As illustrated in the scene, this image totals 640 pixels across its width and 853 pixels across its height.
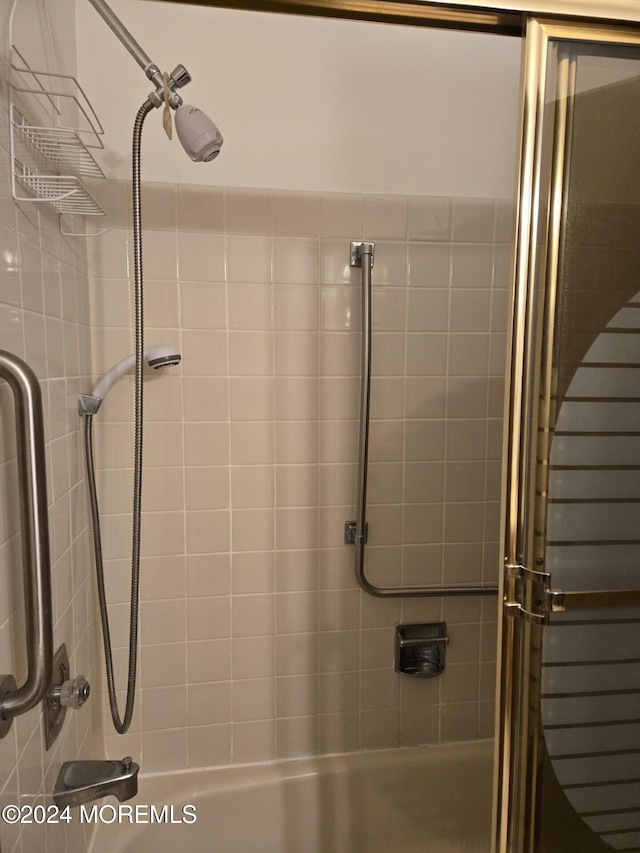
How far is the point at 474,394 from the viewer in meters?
1.56

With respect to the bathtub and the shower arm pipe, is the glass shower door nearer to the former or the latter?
the shower arm pipe

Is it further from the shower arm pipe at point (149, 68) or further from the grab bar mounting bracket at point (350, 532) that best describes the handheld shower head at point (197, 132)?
the grab bar mounting bracket at point (350, 532)

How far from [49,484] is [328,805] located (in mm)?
1152

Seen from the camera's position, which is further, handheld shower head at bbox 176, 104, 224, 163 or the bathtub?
the bathtub

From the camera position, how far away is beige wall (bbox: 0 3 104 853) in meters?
0.81

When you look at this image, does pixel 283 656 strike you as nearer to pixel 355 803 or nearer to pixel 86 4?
pixel 355 803

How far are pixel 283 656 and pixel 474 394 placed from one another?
88 centimetres

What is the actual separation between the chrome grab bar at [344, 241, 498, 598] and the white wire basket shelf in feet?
2.03

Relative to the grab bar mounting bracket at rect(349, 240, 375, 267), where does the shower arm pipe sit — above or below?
above

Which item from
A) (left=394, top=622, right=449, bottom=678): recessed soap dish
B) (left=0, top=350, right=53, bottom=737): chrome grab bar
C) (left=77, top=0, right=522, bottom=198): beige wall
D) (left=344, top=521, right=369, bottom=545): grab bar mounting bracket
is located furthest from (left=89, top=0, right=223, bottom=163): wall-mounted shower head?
(left=394, top=622, right=449, bottom=678): recessed soap dish

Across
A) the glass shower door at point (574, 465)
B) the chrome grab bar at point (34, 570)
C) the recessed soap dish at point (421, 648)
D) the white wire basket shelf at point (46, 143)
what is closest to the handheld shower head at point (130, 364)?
the white wire basket shelf at point (46, 143)

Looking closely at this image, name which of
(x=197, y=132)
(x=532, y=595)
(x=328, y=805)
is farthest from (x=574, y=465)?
(x=328, y=805)

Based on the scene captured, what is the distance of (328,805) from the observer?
152cm

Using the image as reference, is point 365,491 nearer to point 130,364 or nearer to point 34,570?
point 130,364
